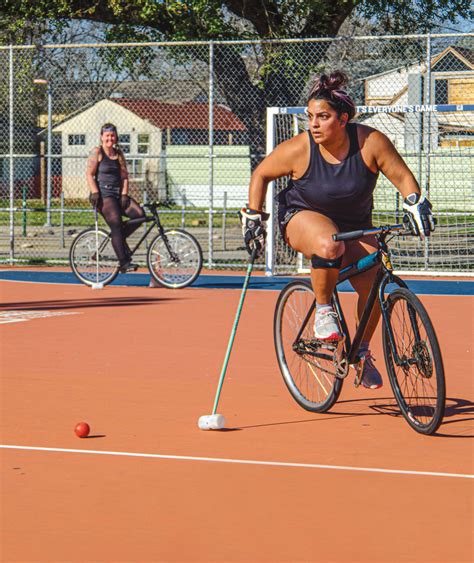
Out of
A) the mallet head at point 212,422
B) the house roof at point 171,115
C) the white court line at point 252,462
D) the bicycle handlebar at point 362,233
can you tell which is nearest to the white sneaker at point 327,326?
the bicycle handlebar at point 362,233

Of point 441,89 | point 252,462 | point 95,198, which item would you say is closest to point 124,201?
point 95,198

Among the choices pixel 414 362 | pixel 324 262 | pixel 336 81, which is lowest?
pixel 414 362

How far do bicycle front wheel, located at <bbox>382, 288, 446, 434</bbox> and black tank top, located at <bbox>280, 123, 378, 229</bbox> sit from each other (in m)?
0.60

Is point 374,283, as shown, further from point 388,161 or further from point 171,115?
point 171,115

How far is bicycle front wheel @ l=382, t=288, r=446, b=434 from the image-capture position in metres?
6.45

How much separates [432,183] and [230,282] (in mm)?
4400

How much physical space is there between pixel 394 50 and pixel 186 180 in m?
33.9

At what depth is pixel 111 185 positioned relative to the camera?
15.8 meters

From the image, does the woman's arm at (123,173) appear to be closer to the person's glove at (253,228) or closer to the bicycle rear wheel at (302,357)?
the bicycle rear wheel at (302,357)

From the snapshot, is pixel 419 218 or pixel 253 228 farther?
pixel 253 228

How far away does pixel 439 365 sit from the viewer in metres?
6.38

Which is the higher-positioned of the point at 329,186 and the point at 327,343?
the point at 329,186

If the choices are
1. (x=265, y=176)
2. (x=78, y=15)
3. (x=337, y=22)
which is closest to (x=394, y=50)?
(x=337, y=22)

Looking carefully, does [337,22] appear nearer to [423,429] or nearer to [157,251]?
[157,251]
